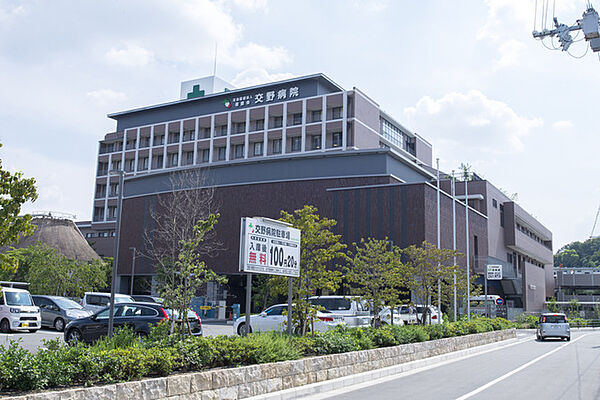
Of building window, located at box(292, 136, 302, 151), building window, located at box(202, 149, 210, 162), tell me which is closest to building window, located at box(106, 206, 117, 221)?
building window, located at box(202, 149, 210, 162)

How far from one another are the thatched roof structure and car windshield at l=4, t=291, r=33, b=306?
3210cm

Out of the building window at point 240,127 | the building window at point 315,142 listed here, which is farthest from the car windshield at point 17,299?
the building window at point 240,127

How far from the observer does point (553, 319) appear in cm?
3281

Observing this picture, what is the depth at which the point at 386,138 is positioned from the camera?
236 ft

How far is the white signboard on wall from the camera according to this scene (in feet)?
39.8

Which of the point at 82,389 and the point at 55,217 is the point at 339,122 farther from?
the point at 82,389

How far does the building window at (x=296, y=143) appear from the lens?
2700 inches

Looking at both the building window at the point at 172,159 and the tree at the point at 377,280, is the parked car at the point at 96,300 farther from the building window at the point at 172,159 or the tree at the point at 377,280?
the building window at the point at 172,159

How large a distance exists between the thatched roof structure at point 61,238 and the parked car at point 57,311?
30.1 metres

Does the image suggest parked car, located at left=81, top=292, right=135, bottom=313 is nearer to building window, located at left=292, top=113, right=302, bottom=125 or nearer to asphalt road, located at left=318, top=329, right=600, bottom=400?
asphalt road, located at left=318, top=329, right=600, bottom=400

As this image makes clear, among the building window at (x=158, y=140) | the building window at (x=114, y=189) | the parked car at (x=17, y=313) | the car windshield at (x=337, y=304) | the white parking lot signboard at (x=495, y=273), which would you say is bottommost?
the parked car at (x=17, y=313)

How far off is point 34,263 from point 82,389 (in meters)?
37.4

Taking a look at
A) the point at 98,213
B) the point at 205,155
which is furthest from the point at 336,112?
the point at 98,213

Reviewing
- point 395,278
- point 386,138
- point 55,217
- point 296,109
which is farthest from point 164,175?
point 395,278
